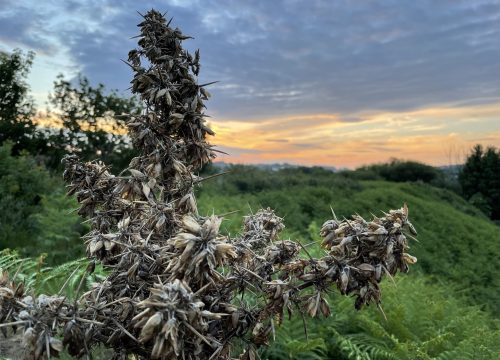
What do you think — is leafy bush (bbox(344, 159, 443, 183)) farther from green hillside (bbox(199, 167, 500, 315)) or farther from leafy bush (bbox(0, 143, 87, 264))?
leafy bush (bbox(0, 143, 87, 264))

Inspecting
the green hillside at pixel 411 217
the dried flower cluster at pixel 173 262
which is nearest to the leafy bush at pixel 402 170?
the green hillside at pixel 411 217

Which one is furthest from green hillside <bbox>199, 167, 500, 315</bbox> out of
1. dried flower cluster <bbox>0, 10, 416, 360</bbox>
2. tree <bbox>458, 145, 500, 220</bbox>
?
tree <bbox>458, 145, 500, 220</bbox>

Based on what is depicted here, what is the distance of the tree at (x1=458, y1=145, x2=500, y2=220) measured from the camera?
119 feet

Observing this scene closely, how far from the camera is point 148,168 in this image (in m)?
1.86

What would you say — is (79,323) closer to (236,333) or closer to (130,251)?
(130,251)

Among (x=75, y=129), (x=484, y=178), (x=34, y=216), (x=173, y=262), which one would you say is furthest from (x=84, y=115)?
(x=484, y=178)

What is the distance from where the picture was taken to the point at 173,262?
1.36 metres

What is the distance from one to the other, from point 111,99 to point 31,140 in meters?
3.85

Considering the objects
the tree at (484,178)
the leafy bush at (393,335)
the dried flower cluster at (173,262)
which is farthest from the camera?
the tree at (484,178)

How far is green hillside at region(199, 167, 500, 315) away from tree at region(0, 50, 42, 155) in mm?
8306

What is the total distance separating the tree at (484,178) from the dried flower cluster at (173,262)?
37095 millimetres

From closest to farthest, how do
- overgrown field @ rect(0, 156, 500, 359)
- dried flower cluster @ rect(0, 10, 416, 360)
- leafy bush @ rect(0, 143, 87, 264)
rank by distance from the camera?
1. dried flower cluster @ rect(0, 10, 416, 360)
2. overgrown field @ rect(0, 156, 500, 359)
3. leafy bush @ rect(0, 143, 87, 264)

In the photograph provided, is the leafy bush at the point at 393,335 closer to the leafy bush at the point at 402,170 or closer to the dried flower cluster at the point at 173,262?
the dried flower cluster at the point at 173,262

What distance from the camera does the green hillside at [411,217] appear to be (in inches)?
491
